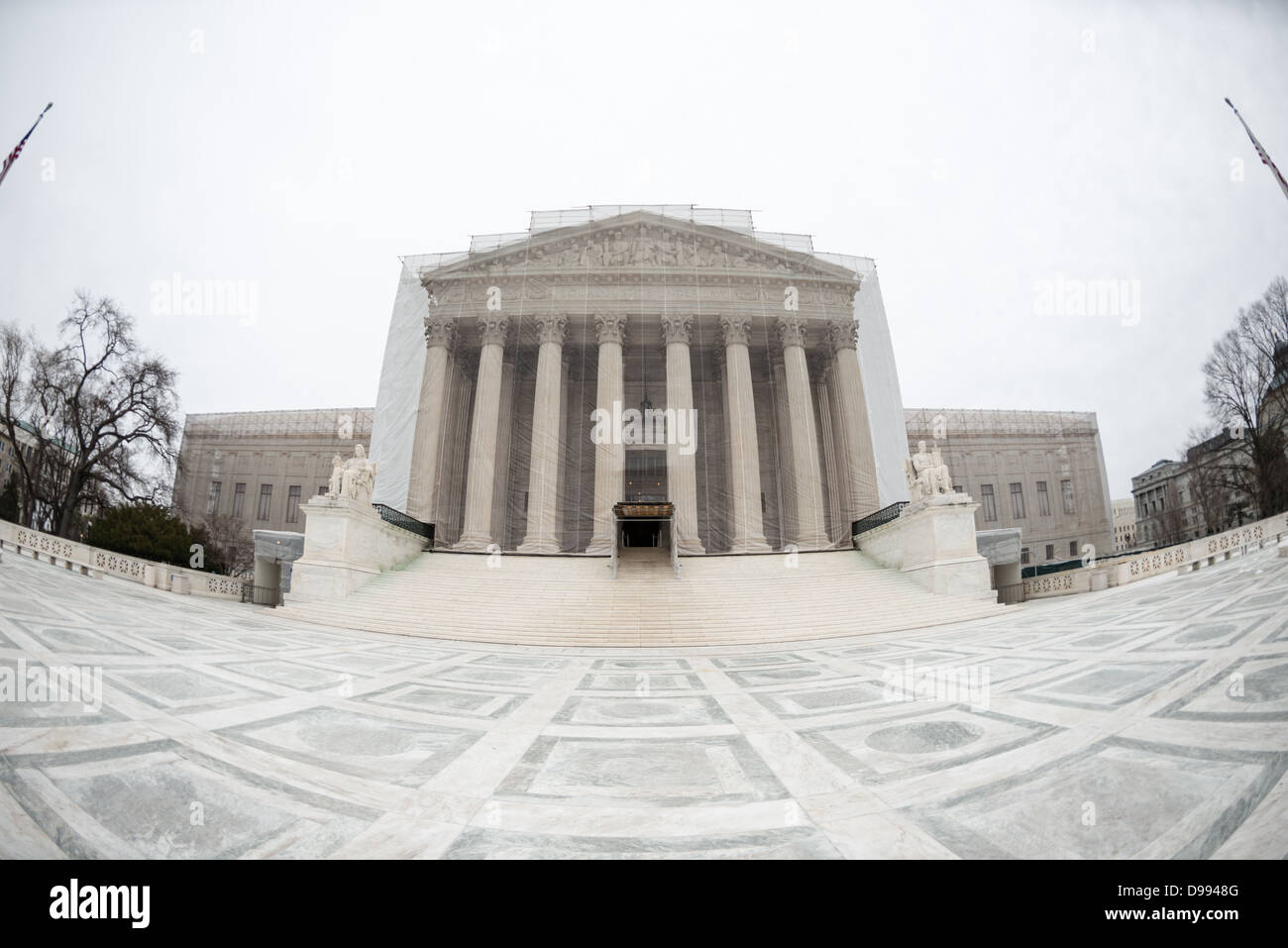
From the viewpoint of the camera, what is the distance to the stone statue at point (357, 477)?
1634cm

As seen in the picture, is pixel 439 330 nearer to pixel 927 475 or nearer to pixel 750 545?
pixel 750 545

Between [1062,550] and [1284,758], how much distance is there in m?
47.2

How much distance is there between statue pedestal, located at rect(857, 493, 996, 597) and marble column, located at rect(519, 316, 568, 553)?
1413 cm

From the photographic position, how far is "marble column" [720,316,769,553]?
22.0m

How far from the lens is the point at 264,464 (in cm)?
4100

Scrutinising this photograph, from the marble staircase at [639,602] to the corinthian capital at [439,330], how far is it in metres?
12.4

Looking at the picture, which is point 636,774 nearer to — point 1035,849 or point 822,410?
point 1035,849

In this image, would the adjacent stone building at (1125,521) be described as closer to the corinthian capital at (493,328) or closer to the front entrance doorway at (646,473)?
the front entrance doorway at (646,473)

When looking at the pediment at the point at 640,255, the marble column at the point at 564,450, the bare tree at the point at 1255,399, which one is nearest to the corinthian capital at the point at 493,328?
the pediment at the point at 640,255

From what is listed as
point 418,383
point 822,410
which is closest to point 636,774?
point 418,383

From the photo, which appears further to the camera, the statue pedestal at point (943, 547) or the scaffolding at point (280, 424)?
the scaffolding at point (280, 424)

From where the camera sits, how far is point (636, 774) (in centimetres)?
288

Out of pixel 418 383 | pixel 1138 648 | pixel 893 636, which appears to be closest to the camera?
pixel 1138 648

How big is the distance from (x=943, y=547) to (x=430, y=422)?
22693 millimetres
